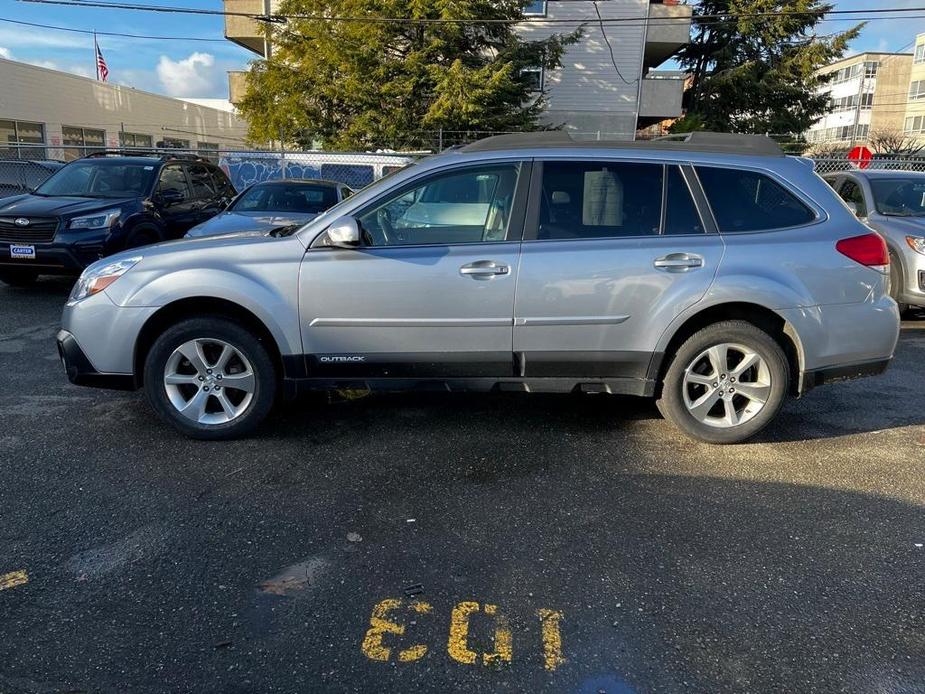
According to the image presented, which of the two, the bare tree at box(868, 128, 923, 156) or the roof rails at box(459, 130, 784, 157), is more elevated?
the bare tree at box(868, 128, 923, 156)

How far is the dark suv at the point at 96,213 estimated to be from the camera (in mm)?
8125

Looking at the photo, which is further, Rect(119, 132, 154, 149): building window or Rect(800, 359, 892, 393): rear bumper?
Rect(119, 132, 154, 149): building window

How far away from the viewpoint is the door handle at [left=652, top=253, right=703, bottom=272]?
4164mm

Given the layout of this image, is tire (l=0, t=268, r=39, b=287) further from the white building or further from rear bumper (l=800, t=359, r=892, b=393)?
the white building

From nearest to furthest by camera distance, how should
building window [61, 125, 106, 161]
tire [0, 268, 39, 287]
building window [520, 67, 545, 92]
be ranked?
tire [0, 268, 39, 287] < building window [520, 67, 545, 92] < building window [61, 125, 106, 161]

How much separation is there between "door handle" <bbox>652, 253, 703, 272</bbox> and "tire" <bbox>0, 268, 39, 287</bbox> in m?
7.88

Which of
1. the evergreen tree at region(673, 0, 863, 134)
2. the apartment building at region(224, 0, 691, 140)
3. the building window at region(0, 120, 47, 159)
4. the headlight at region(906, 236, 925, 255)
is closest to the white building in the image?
the building window at region(0, 120, 47, 159)

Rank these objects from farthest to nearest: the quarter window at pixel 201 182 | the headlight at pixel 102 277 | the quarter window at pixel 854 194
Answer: the quarter window at pixel 201 182 < the quarter window at pixel 854 194 < the headlight at pixel 102 277

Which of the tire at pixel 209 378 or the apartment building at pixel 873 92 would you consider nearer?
the tire at pixel 209 378

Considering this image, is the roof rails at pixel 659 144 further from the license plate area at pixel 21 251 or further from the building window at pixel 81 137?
the building window at pixel 81 137

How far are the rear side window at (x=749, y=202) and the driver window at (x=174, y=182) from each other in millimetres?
7589

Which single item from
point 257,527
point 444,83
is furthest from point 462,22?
point 257,527

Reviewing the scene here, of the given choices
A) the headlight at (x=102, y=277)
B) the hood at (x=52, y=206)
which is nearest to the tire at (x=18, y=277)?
the hood at (x=52, y=206)

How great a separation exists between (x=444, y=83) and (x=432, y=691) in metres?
18.3
